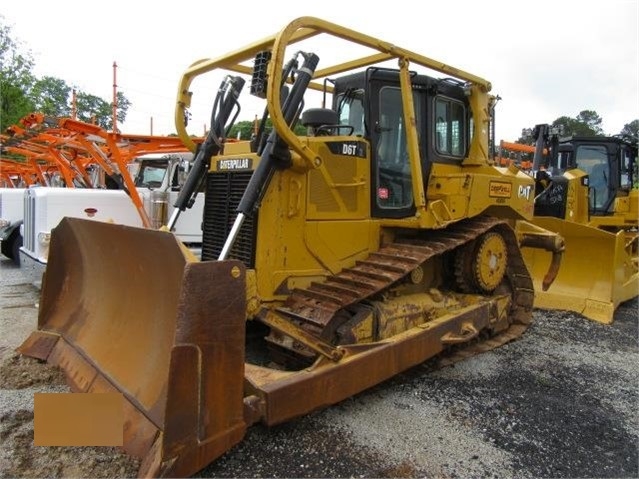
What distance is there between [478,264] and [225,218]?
2.36m

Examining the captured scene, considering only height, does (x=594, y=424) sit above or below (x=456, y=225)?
below

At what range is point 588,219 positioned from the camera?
28.8 ft

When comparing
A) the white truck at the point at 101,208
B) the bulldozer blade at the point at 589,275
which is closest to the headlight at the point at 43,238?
the white truck at the point at 101,208

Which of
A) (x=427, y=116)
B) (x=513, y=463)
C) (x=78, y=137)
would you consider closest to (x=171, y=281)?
(x=513, y=463)

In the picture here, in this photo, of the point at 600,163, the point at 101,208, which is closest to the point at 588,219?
the point at 600,163

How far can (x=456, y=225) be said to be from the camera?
470 cm

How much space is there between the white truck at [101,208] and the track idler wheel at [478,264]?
331cm

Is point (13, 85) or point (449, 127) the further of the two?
point (13, 85)

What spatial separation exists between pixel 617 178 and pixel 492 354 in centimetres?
753

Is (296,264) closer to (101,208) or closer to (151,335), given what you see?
(151,335)

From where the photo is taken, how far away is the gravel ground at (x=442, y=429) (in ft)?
8.96

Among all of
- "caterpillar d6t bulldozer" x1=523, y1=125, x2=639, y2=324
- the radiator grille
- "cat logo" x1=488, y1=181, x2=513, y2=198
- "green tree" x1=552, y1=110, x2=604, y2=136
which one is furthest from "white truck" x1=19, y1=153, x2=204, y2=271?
"green tree" x1=552, y1=110, x2=604, y2=136

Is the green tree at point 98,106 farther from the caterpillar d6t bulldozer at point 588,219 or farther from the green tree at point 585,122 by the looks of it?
the green tree at point 585,122

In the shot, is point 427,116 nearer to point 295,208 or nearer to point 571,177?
point 295,208
